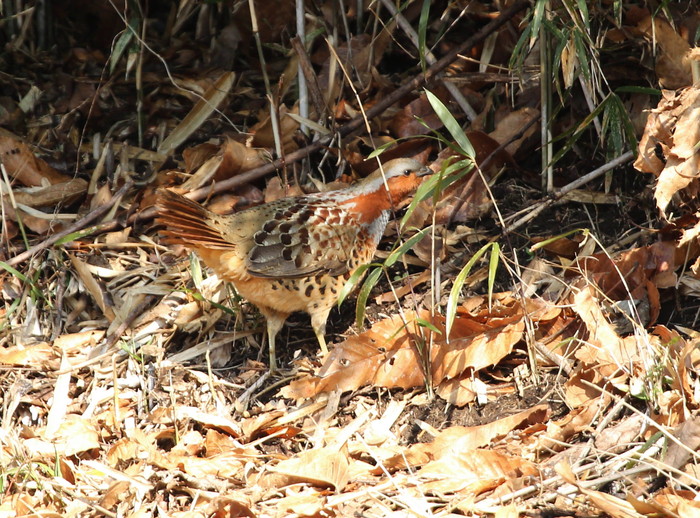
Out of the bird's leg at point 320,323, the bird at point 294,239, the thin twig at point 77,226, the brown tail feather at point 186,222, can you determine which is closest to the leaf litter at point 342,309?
the thin twig at point 77,226

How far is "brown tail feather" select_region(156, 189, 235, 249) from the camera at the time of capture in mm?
3861

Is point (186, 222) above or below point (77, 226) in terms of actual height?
above

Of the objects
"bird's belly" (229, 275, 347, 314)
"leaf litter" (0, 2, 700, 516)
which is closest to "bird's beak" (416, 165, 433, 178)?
"leaf litter" (0, 2, 700, 516)

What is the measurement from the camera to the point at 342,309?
15.0 feet

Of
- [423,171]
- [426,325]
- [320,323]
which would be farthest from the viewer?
[423,171]

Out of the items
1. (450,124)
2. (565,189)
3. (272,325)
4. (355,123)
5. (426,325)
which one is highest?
(450,124)

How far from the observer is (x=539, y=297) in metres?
4.00

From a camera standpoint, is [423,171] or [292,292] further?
[423,171]

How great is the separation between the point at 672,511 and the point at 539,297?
1452 mm

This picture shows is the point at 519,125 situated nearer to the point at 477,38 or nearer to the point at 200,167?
the point at 477,38

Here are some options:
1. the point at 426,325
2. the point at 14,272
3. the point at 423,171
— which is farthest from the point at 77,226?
the point at 426,325

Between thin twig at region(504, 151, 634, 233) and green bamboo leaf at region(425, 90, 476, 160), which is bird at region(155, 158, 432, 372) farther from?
thin twig at region(504, 151, 634, 233)

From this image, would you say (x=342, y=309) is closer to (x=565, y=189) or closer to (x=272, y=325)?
(x=272, y=325)

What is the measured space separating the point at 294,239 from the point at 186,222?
53 centimetres
